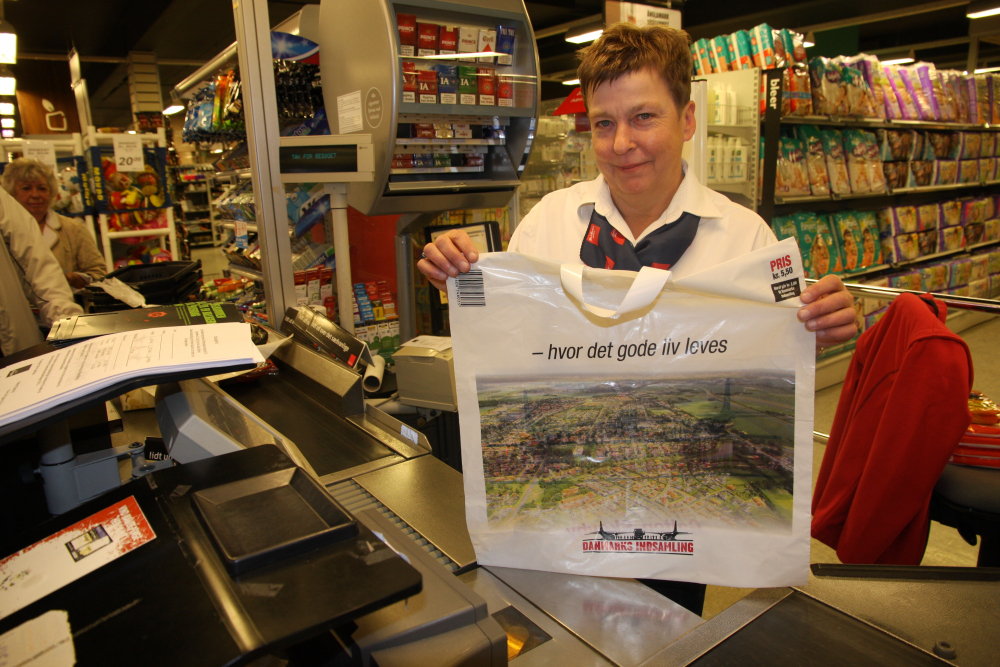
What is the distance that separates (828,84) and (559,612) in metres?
5.00

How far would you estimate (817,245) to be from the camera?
4.75 metres

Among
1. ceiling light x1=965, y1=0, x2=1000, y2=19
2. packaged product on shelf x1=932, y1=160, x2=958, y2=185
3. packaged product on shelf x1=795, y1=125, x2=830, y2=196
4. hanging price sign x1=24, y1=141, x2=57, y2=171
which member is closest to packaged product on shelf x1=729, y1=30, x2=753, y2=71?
packaged product on shelf x1=795, y1=125, x2=830, y2=196

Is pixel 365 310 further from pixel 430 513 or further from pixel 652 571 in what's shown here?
pixel 652 571

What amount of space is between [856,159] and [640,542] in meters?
5.34

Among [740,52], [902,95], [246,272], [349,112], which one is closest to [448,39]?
[349,112]

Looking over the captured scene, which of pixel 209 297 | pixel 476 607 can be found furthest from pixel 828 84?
pixel 476 607

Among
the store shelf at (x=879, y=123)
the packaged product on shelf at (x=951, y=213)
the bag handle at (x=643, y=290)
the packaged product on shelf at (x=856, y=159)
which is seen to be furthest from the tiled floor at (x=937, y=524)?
the store shelf at (x=879, y=123)

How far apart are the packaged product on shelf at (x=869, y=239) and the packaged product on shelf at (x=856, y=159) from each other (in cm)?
25

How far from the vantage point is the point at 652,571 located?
873mm

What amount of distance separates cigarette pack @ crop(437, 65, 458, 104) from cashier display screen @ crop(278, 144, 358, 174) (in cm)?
56

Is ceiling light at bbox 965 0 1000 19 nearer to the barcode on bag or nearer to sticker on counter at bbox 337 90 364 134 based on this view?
sticker on counter at bbox 337 90 364 134

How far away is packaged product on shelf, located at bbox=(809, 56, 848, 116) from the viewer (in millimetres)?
4480

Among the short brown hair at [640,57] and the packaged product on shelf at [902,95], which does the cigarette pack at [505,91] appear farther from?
the packaged product on shelf at [902,95]

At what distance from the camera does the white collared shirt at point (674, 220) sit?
1.26 meters
